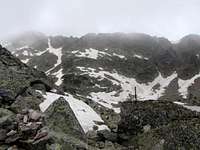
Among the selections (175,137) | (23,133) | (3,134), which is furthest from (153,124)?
(3,134)

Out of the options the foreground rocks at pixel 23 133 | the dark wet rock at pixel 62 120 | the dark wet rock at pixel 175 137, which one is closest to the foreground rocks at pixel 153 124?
the dark wet rock at pixel 175 137

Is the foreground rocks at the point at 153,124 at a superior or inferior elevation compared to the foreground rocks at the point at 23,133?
inferior

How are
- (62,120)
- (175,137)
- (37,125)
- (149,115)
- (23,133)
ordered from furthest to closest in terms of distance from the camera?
(149,115) < (62,120) < (175,137) < (37,125) < (23,133)

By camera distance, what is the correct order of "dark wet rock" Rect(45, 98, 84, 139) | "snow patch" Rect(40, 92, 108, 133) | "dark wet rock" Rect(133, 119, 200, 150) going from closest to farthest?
"dark wet rock" Rect(133, 119, 200, 150) → "dark wet rock" Rect(45, 98, 84, 139) → "snow patch" Rect(40, 92, 108, 133)

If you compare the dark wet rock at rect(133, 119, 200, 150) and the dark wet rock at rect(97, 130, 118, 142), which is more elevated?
the dark wet rock at rect(133, 119, 200, 150)

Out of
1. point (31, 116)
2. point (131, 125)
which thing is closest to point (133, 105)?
point (131, 125)

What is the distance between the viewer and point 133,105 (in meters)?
30.3

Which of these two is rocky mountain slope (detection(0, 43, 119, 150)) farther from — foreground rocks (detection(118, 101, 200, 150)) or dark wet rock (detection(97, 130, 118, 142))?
foreground rocks (detection(118, 101, 200, 150))

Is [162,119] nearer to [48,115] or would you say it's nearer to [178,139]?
[178,139]

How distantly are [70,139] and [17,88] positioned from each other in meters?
17.2

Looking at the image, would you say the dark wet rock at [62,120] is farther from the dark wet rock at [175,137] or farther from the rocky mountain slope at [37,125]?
the dark wet rock at [175,137]

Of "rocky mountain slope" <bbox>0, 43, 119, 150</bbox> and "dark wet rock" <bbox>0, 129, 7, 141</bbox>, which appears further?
"dark wet rock" <bbox>0, 129, 7, 141</bbox>

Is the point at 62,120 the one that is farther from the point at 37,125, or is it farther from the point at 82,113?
the point at 82,113

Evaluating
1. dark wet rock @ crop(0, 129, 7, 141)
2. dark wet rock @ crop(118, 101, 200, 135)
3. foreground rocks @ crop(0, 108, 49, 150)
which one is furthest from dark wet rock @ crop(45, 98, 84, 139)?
dark wet rock @ crop(118, 101, 200, 135)
